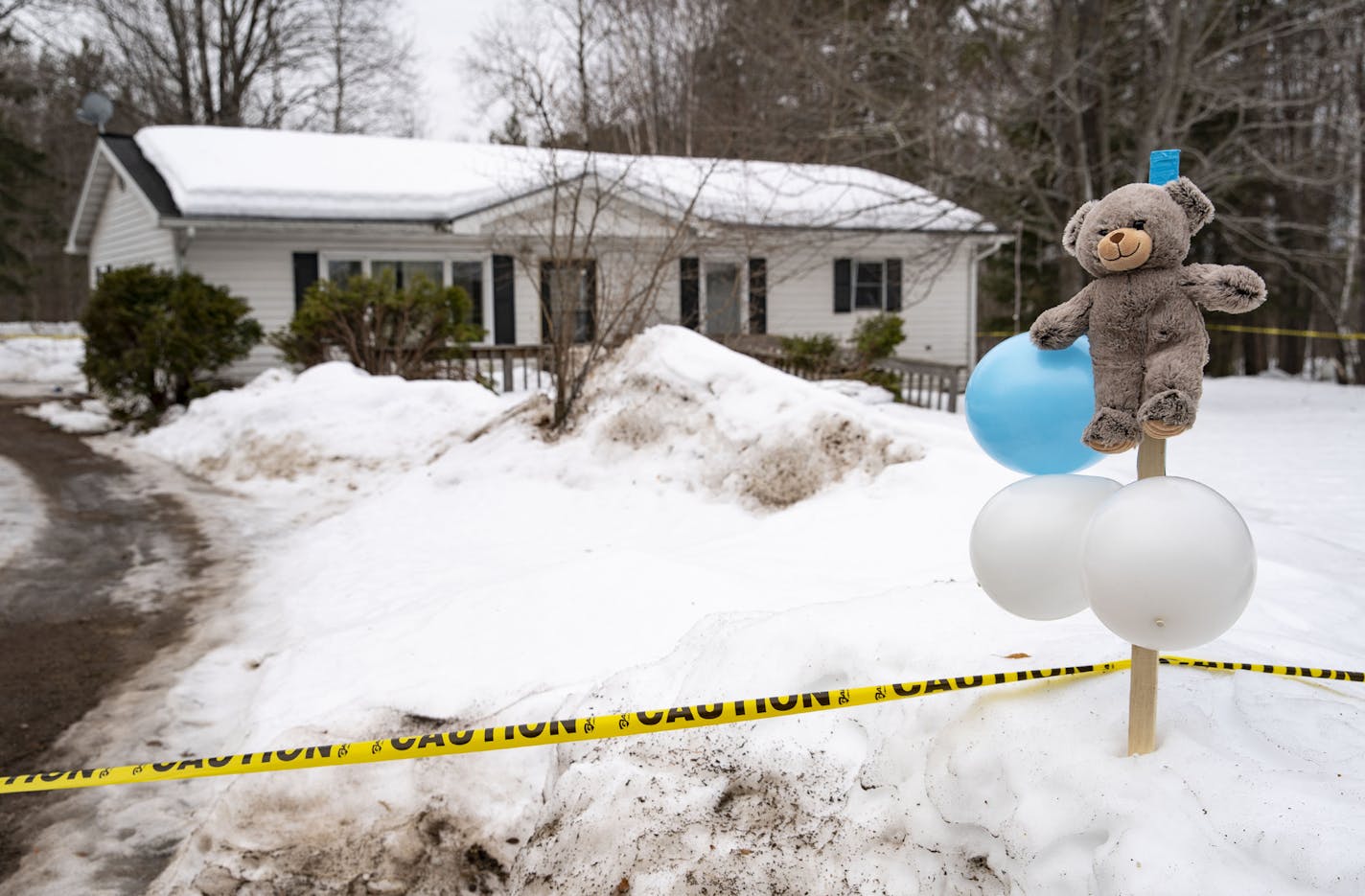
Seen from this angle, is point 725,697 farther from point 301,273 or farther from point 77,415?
point 301,273

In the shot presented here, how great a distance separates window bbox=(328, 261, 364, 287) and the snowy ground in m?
10.0

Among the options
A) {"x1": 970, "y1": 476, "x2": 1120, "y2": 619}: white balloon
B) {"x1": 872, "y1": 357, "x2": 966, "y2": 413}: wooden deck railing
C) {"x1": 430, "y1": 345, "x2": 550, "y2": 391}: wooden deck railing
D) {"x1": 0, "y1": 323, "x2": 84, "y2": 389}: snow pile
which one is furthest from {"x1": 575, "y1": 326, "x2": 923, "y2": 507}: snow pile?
{"x1": 0, "y1": 323, "x2": 84, "y2": 389}: snow pile

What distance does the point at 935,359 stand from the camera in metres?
22.7

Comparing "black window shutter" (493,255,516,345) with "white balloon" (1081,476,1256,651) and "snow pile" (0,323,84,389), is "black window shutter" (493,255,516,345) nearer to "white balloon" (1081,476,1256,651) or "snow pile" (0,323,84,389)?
"snow pile" (0,323,84,389)

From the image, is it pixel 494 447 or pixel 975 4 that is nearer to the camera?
pixel 494 447

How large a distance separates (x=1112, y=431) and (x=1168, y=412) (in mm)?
145

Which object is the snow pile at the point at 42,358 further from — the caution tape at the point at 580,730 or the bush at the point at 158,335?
the caution tape at the point at 580,730

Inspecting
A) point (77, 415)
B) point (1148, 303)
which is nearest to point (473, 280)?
point (77, 415)

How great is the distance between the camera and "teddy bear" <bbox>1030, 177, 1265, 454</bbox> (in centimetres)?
234

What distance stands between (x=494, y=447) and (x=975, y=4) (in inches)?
451

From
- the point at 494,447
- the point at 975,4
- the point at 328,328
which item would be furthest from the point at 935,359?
the point at 494,447

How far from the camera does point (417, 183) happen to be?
63.1 feet

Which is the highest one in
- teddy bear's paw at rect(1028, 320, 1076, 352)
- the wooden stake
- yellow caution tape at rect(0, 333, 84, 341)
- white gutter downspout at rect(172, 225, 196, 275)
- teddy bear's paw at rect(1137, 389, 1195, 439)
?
white gutter downspout at rect(172, 225, 196, 275)

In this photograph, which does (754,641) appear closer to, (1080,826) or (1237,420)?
(1080,826)
